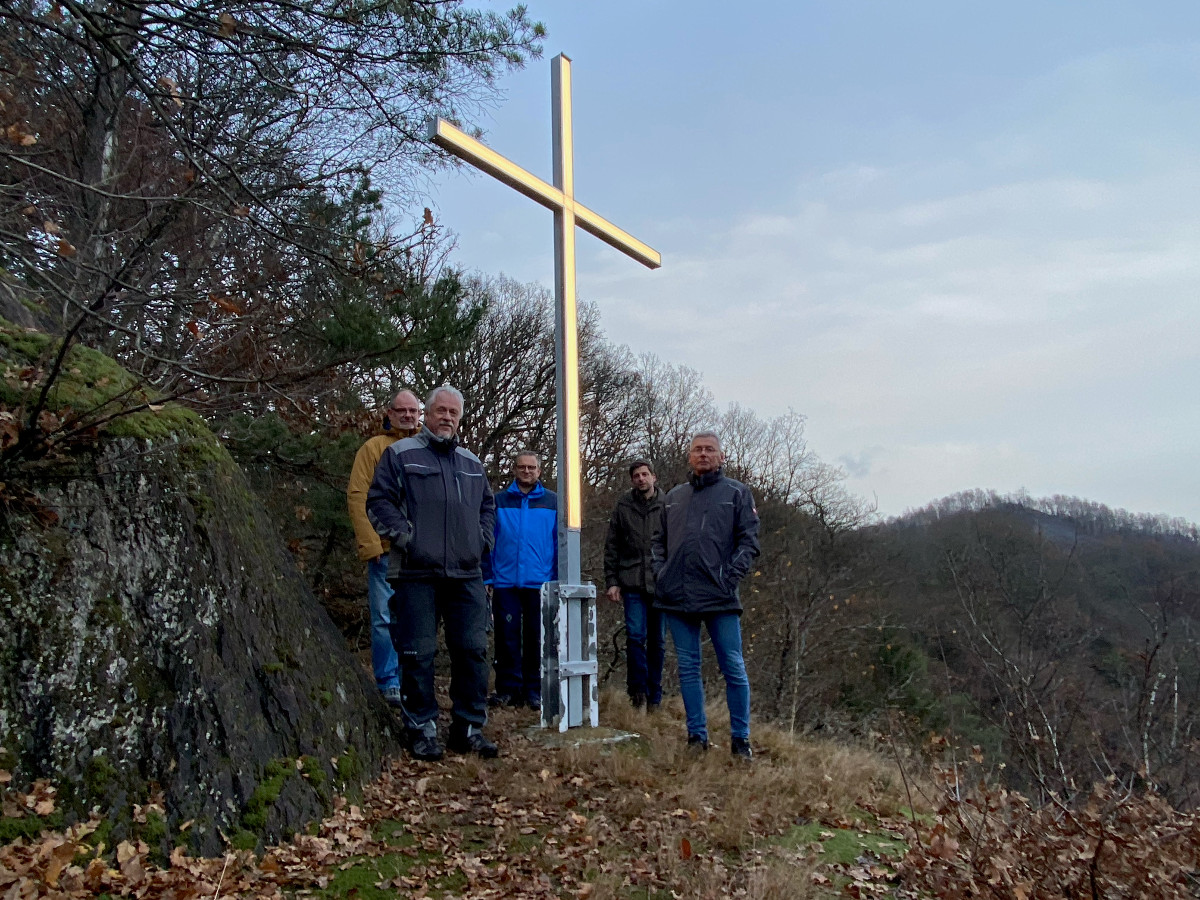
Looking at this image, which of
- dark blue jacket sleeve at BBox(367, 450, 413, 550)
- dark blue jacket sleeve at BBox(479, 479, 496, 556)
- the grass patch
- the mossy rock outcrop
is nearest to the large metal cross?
dark blue jacket sleeve at BBox(479, 479, 496, 556)

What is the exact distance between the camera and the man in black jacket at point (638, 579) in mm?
6188

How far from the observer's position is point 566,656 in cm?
536

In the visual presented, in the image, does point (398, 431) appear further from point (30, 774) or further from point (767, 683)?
point (767, 683)

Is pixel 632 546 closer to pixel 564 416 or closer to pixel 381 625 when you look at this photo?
pixel 564 416

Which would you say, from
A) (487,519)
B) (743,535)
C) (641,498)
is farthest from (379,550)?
(743,535)

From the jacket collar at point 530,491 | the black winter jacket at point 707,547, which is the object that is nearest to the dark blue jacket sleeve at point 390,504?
the jacket collar at point 530,491

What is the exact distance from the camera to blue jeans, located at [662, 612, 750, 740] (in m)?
5.11

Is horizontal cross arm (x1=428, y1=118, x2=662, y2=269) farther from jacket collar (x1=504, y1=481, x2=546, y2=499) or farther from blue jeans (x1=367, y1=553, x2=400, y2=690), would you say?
blue jeans (x1=367, y1=553, x2=400, y2=690)

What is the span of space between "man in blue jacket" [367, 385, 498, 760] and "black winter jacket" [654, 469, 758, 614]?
3.59ft

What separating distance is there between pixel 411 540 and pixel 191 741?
1.49 meters

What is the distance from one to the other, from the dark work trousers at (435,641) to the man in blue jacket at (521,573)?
1002 millimetres

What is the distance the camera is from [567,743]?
5043mm

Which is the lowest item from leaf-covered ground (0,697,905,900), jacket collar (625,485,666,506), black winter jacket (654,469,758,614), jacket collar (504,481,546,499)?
leaf-covered ground (0,697,905,900)

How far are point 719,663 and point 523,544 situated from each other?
4.97 ft
